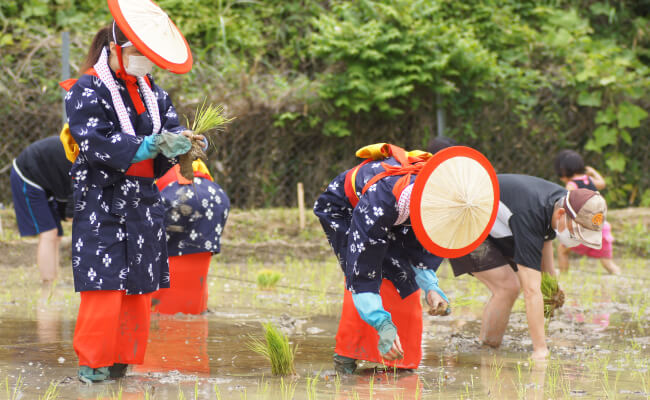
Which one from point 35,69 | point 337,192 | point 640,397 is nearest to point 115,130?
point 337,192

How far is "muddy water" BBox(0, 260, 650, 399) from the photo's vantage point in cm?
373

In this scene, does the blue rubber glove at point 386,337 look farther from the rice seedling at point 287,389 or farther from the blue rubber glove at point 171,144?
the blue rubber glove at point 171,144

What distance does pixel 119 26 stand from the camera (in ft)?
12.3

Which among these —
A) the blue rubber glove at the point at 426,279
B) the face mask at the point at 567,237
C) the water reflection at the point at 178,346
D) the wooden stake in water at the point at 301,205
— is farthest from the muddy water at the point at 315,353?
the wooden stake in water at the point at 301,205

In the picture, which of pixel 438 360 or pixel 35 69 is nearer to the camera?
pixel 438 360

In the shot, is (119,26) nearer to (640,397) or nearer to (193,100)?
(640,397)

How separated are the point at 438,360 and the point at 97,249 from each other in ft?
6.77

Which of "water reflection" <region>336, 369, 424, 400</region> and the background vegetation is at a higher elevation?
the background vegetation

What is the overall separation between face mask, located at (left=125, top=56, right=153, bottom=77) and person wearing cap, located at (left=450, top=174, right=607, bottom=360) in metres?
2.24

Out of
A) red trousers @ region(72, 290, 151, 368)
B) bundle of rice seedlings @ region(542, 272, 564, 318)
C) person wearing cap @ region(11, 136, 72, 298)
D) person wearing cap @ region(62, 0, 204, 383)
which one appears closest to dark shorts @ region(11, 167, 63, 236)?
person wearing cap @ region(11, 136, 72, 298)

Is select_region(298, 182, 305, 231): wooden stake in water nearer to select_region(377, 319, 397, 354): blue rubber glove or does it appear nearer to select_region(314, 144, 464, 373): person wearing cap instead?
select_region(314, 144, 464, 373): person wearing cap

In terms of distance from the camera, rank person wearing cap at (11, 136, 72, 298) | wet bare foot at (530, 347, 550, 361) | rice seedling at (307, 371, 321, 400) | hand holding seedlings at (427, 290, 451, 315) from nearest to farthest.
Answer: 1. rice seedling at (307, 371, 321, 400)
2. hand holding seedlings at (427, 290, 451, 315)
3. wet bare foot at (530, 347, 550, 361)
4. person wearing cap at (11, 136, 72, 298)

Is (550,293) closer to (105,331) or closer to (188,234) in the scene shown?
(188,234)

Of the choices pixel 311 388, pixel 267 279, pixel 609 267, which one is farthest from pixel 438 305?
pixel 609 267
